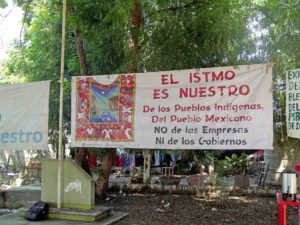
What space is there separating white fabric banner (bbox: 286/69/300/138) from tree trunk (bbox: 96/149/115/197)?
460cm

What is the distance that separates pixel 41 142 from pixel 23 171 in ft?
26.7

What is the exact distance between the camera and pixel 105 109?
287 inches

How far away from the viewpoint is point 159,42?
28.3 ft

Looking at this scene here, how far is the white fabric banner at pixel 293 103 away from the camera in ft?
19.7

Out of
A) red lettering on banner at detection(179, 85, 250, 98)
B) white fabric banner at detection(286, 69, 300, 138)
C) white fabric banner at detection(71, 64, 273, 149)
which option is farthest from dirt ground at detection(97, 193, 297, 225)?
red lettering on banner at detection(179, 85, 250, 98)

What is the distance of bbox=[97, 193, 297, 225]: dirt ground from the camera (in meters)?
7.38

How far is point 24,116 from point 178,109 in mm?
2957

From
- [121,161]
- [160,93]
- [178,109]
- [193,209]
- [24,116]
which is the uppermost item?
[160,93]

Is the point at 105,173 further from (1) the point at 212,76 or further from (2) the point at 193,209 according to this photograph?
(1) the point at 212,76

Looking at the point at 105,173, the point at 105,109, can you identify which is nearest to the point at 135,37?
the point at 105,109

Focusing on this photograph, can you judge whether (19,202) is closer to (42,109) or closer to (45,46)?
(42,109)

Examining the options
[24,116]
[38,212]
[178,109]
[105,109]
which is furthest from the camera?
[24,116]

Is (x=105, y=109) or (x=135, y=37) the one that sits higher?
(x=135, y=37)

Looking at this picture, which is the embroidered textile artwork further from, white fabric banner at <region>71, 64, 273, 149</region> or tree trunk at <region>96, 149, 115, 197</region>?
tree trunk at <region>96, 149, 115, 197</region>
